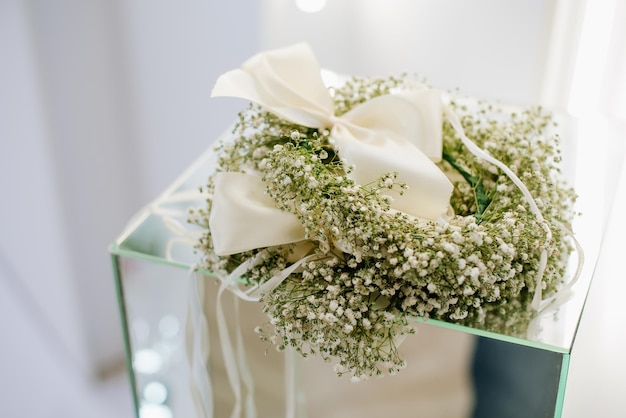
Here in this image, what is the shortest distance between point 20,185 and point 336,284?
132 centimetres

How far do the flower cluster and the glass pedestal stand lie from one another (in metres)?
0.03

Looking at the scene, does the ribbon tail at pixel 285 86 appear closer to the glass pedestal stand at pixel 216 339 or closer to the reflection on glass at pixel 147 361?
the glass pedestal stand at pixel 216 339

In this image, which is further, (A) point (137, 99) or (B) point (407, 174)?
(A) point (137, 99)

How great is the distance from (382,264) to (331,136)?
0.57 feet

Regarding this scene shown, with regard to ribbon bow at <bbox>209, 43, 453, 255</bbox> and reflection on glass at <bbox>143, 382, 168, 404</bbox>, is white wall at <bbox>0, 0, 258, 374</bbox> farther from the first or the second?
reflection on glass at <bbox>143, 382, 168, 404</bbox>

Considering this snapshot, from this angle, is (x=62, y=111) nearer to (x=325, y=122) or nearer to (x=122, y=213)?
(x=122, y=213)

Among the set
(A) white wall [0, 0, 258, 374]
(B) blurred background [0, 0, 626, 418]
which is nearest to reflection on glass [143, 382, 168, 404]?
(B) blurred background [0, 0, 626, 418]

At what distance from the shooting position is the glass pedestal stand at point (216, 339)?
71 centimetres

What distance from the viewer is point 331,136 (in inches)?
31.3

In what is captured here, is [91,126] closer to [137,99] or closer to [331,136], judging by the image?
[137,99]

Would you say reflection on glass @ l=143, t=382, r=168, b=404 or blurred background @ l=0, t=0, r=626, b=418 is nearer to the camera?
reflection on glass @ l=143, t=382, r=168, b=404

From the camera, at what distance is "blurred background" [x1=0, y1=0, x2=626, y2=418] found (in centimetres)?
108

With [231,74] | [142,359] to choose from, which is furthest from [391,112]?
[142,359]

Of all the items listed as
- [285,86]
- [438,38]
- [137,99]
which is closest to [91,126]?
[137,99]
